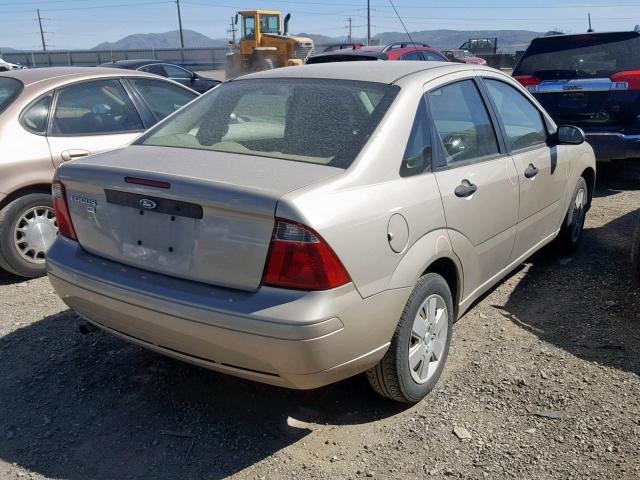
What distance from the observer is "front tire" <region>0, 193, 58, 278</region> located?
16.2ft

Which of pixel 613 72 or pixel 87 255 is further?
pixel 613 72

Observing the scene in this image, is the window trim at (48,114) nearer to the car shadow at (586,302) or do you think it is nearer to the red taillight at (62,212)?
the red taillight at (62,212)

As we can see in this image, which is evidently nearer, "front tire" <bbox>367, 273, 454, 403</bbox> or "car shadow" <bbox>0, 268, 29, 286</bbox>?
"front tire" <bbox>367, 273, 454, 403</bbox>

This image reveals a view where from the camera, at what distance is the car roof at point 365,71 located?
11.4 feet

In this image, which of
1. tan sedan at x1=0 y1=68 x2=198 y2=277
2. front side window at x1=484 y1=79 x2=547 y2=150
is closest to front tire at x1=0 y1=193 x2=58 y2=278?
tan sedan at x1=0 y1=68 x2=198 y2=277

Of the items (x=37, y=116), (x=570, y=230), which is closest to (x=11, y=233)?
(x=37, y=116)

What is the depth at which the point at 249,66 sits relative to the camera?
84.8 ft

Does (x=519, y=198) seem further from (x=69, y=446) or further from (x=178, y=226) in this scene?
(x=69, y=446)

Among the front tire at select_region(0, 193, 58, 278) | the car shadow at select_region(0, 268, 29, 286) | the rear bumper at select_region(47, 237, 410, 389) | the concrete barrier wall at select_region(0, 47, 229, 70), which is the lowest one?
the concrete barrier wall at select_region(0, 47, 229, 70)

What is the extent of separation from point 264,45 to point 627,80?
20.8m

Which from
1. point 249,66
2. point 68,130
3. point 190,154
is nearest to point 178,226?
point 190,154

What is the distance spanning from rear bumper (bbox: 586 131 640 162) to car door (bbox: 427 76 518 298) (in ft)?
12.5

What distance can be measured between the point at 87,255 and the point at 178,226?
2.27 ft

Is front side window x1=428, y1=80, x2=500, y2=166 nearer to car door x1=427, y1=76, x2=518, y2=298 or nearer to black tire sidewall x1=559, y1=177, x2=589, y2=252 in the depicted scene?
car door x1=427, y1=76, x2=518, y2=298
